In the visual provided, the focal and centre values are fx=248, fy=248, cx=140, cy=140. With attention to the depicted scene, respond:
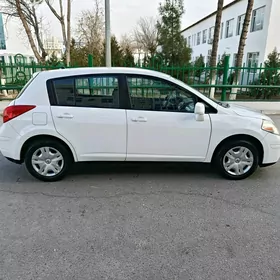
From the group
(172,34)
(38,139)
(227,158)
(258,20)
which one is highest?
(258,20)

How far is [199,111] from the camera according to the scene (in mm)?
3412

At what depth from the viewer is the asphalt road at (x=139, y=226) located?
212 cm

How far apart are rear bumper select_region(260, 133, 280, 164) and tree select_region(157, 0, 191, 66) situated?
17.5 meters

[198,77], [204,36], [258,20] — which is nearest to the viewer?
[198,77]

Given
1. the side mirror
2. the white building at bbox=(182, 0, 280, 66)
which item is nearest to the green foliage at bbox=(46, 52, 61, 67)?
the side mirror

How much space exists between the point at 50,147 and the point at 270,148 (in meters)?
3.23

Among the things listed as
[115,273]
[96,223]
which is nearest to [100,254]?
[115,273]

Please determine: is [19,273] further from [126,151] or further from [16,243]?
[126,151]

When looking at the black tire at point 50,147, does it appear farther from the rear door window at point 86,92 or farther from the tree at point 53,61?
the tree at point 53,61

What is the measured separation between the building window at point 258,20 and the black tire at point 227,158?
58.7 feet

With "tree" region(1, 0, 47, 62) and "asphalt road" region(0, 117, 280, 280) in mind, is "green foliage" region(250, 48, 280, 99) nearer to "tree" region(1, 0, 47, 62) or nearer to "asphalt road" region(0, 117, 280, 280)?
"asphalt road" region(0, 117, 280, 280)

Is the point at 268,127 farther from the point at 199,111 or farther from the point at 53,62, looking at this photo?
the point at 53,62

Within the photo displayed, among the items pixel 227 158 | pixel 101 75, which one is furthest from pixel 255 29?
pixel 101 75

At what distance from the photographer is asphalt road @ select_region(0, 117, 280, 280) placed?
212 cm
